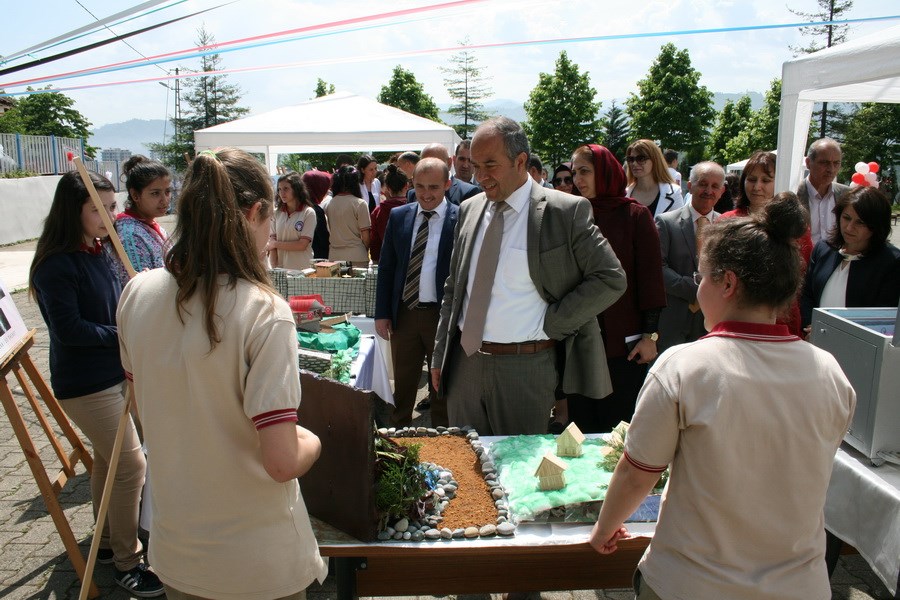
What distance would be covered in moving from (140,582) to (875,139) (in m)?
37.2

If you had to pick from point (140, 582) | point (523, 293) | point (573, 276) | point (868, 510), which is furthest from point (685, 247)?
point (140, 582)

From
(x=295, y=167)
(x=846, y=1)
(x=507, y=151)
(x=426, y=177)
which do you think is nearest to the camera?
(x=507, y=151)

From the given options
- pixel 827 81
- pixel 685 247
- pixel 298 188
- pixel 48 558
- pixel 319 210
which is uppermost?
pixel 827 81

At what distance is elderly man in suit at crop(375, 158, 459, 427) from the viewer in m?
4.12

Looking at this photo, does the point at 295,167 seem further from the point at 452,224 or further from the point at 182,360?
the point at 182,360

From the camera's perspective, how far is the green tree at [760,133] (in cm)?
3491

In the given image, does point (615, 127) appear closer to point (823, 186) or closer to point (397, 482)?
point (823, 186)

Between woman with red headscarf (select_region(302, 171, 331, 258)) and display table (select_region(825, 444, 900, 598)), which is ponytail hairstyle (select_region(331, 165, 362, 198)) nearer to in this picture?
woman with red headscarf (select_region(302, 171, 331, 258))

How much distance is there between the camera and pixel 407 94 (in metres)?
48.4

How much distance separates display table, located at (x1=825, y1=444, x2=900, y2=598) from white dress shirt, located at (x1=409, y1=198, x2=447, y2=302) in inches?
95.2

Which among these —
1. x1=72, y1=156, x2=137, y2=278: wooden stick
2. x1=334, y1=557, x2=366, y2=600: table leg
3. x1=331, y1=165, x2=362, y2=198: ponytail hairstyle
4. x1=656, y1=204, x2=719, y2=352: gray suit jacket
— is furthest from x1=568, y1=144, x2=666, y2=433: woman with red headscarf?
x1=331, y1=165, x2=362, y2=198: ponytail hairstyle

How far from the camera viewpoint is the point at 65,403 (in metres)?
2.90

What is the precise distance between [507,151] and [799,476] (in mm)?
1731

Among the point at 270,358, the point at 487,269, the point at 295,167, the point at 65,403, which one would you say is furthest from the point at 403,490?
the point at 295,167
